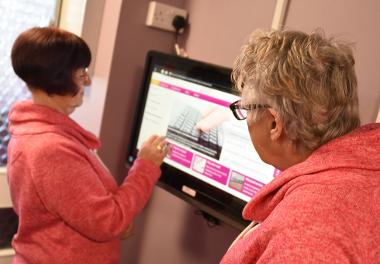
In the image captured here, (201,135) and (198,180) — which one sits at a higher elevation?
(201,135)

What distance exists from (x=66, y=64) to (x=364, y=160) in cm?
96

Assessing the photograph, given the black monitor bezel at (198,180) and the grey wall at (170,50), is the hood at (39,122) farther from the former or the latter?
the grey wall at (170,50)

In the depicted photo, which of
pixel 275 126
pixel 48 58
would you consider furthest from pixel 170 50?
pixel 275 126

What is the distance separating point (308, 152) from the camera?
0.89 m

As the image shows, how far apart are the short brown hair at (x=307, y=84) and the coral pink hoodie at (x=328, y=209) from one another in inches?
1.6

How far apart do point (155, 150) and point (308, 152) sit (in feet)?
2.67

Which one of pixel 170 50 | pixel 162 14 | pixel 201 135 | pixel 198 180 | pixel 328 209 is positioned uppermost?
pixel 162 14

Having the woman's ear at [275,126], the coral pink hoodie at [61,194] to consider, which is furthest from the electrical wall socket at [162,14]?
the woman's ear at [275,126]

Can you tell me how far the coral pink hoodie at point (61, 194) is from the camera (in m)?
1.30

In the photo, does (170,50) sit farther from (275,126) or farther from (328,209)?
(328,209)

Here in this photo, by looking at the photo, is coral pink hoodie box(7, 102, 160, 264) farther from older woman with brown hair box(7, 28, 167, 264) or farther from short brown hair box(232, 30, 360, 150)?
short brown hair box(232, 30, 360, 150)

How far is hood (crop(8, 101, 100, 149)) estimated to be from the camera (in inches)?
53.7

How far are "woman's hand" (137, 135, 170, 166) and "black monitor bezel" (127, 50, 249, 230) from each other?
17cm

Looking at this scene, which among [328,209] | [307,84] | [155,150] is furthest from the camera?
[155,150]
